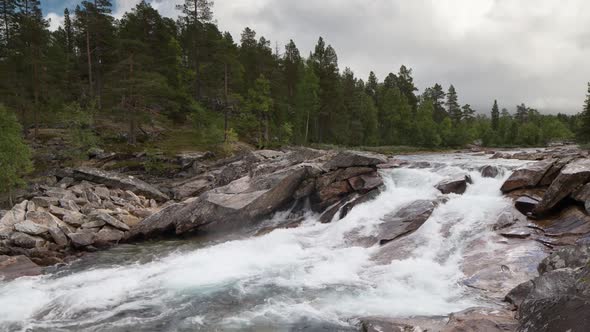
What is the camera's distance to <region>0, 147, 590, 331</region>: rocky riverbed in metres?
9.80

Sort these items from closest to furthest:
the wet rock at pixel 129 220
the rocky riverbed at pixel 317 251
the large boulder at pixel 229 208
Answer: the rocky riverbed at pixel 317 251, the large boulder at pixel 229 208, the wet rock at pixel 129 220

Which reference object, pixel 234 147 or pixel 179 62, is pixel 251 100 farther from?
pixel 179 62

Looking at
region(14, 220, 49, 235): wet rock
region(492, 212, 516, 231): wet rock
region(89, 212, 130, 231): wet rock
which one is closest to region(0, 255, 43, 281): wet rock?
region(14, 220, 49, 235): wet rock

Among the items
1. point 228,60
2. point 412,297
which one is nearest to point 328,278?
point 412,297

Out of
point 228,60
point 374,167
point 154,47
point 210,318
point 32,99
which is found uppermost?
point 154,47

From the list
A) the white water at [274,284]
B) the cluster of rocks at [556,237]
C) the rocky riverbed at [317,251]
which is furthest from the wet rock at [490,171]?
the cluster of rocks at [556,237]

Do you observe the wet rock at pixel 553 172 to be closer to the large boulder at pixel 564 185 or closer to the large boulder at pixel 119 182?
the large boulder at pixel 564 185

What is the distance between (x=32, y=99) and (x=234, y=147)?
23339 millimetres

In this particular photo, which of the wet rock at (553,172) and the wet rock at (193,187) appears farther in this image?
the wet rock at (193,187)

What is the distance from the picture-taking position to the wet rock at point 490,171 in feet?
68.1

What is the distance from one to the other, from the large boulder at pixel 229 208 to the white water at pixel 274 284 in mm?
2441

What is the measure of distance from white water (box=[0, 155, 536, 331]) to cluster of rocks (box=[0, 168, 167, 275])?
318 centimetres

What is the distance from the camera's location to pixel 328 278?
12836 millimetres

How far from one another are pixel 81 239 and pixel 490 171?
23480mm
